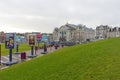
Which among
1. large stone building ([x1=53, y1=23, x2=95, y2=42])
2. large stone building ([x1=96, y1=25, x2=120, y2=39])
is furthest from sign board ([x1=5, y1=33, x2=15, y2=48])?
large stone building ([x1=53, y1=23, x2=95, y2=42])

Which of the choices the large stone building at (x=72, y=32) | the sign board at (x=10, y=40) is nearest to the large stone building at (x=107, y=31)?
the large stone building at (x=72, y=32)

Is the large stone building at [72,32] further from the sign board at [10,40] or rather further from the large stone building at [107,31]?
the sign board at [10,40]

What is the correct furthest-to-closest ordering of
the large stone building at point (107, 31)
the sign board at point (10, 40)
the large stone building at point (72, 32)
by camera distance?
the large stone building at point (72, 32), the large stone building at point (107, 31), the sign board at point (10, 40)

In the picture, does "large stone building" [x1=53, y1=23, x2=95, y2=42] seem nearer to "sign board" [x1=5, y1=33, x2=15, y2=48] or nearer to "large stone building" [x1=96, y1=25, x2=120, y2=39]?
"large stone building" [x1=96, y1=25, x2=120, y2=39]

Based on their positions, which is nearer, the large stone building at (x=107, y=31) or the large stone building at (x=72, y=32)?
the large stone building at (x=107, y=31)

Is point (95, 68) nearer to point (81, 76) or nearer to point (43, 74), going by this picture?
point (81, 76)

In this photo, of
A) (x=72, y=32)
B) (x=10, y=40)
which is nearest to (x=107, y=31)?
(x=72, y=32)

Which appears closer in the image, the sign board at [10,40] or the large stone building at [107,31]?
the sign board at [10,40]

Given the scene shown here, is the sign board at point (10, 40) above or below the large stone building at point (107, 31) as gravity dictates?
below

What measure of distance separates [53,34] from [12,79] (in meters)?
159

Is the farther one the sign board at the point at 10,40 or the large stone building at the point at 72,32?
the large stone building at the point at 72,32

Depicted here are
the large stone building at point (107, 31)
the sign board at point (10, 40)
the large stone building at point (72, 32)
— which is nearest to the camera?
the sign board at point (10, 40)

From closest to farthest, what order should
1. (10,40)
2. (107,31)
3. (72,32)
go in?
(10,40), (72,32), (107,31)

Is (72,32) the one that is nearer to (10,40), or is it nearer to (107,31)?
(107,31)
